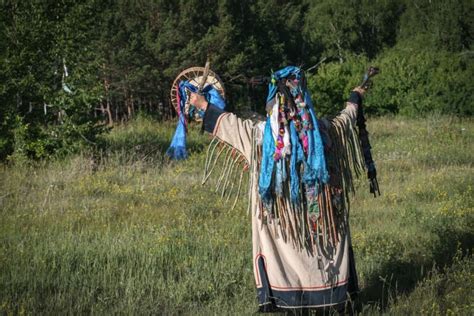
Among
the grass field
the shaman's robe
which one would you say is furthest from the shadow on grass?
the shaman's robe

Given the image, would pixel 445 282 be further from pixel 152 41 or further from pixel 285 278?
pixel 152 41

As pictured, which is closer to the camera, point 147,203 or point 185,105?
point 185,105

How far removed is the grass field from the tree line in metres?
1.37

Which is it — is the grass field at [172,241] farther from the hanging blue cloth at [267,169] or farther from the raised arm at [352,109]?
the raised arm at [352,109]

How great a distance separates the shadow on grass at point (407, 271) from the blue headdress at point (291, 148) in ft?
4.18

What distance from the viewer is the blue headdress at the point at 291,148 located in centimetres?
450

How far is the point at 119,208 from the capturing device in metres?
8.52

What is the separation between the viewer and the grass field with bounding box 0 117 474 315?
5254mm

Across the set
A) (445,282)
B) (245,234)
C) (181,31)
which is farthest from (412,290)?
(181,31)

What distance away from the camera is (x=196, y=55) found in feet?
96.2

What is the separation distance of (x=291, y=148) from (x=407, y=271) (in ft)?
8.33

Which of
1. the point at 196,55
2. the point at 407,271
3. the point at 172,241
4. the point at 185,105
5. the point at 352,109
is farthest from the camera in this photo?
the point at 196,55

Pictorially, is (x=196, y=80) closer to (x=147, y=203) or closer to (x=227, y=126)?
(x=227, y=126)

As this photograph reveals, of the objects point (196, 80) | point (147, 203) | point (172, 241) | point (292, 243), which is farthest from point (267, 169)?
point (147, 203)
